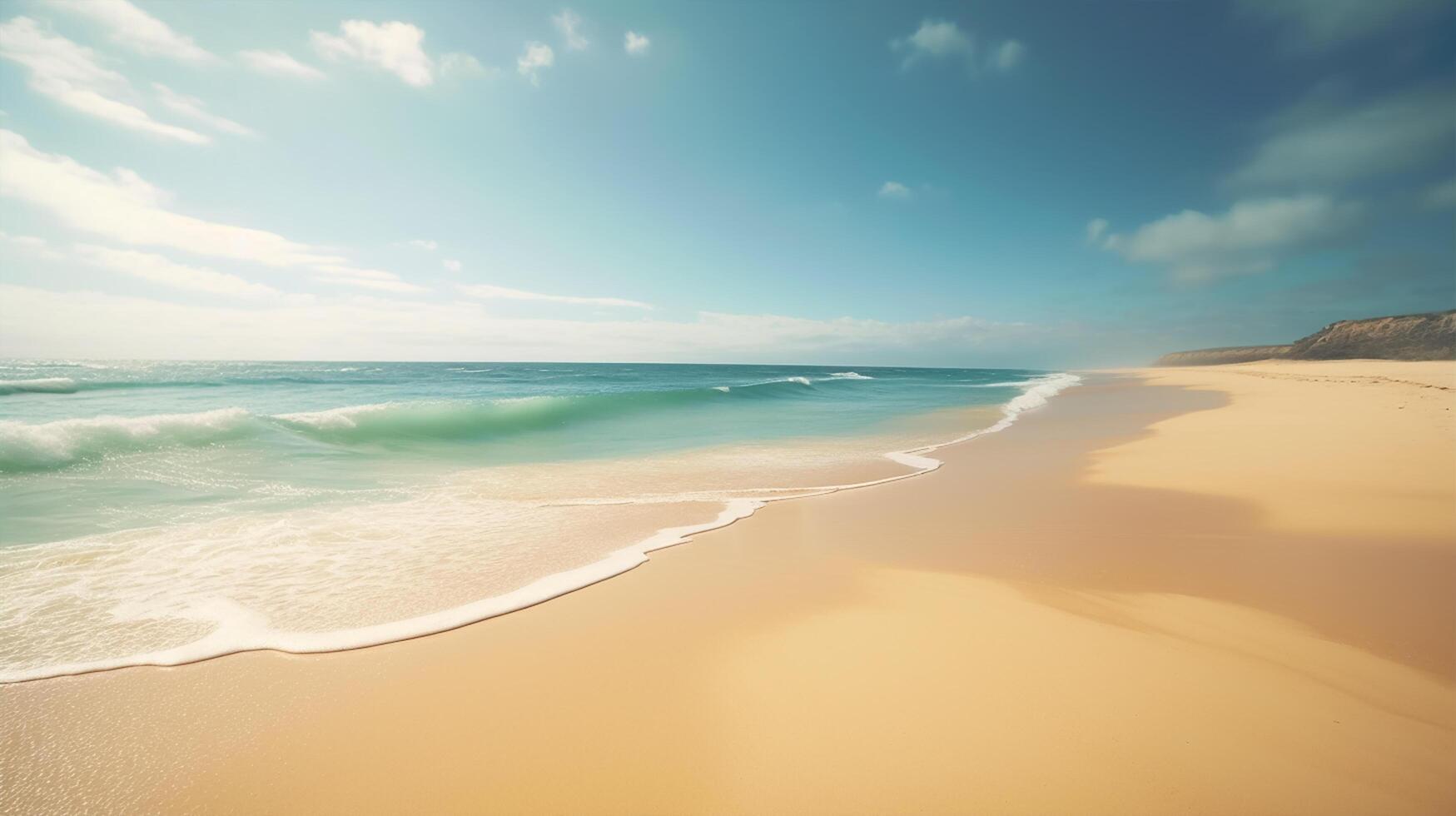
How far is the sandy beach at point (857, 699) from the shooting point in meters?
1.94

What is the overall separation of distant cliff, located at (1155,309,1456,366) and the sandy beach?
2939 inches

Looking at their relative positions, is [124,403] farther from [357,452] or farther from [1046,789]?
[1046,789]

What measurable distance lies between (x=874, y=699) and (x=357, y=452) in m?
12.3

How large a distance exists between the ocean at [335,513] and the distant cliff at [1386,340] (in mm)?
69467

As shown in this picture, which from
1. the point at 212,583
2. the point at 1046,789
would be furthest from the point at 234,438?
the point at 1046,789

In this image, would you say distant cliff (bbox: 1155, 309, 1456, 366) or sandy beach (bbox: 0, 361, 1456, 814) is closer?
sandy beach (bbox: 0, 361, 1456, 814)

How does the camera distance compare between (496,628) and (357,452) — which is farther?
(357,452)

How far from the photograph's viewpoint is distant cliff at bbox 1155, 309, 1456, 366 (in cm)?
4762

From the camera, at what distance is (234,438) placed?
35.1 ft

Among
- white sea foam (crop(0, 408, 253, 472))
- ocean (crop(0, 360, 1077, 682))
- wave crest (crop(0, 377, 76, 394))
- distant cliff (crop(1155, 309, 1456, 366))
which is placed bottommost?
ocean (crop(0, 360, 1077, 682))

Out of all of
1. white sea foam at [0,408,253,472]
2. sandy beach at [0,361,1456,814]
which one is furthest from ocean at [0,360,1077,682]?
sandy beach at [0,361,1456,814]

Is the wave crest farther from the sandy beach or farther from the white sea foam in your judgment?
the sandy beach

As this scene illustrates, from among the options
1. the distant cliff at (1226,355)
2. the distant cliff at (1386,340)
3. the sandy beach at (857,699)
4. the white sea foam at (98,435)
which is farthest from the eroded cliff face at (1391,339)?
the white sea foam at (98,435)

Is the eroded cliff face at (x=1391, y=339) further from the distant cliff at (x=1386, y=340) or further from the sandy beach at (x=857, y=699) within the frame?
the sandy beach at (x=857, y=699)
